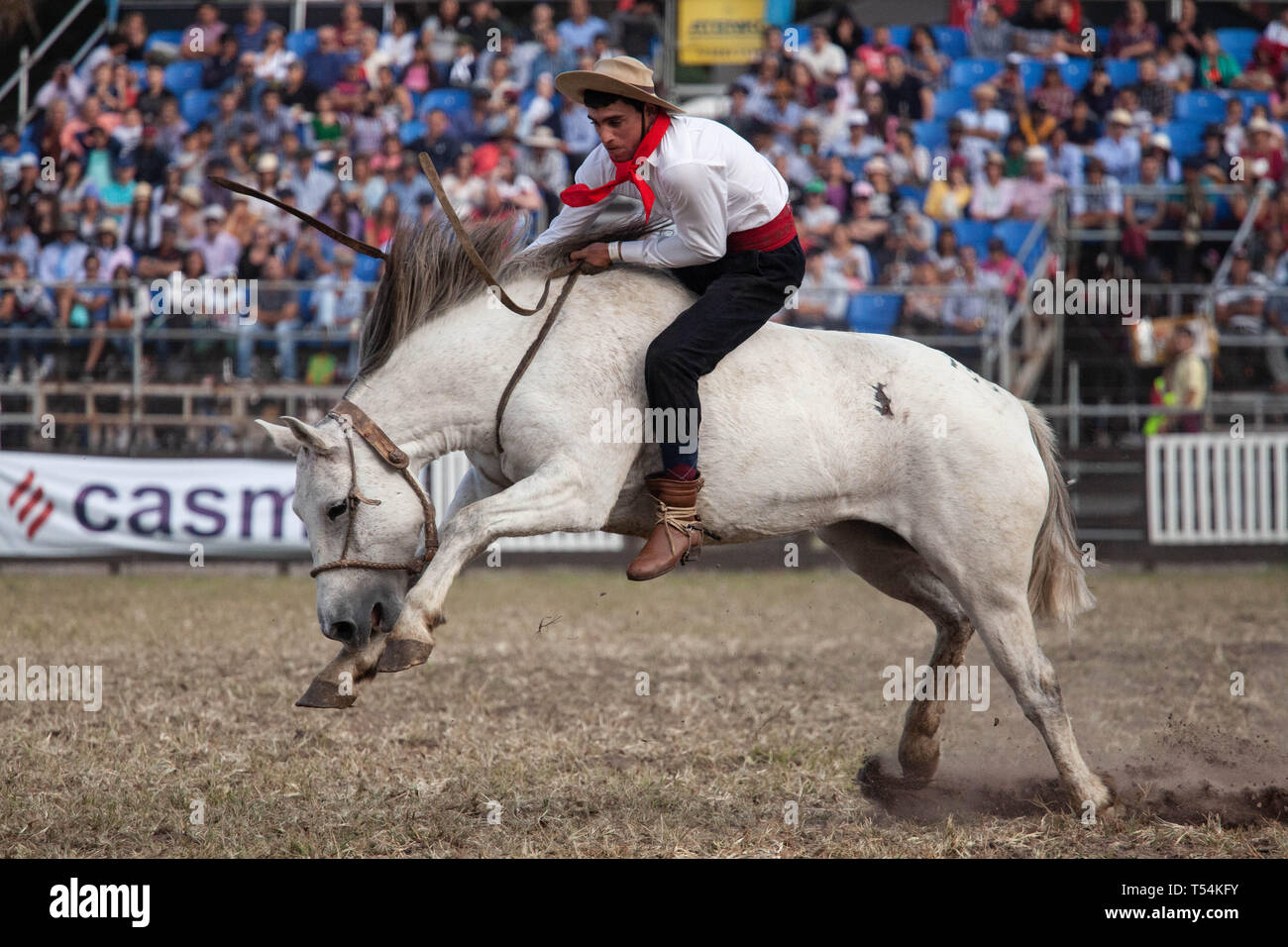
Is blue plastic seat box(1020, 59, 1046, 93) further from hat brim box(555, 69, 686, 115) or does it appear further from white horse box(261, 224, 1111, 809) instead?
hat brim box(555, 69, 686, 115)

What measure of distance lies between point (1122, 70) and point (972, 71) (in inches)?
74.7

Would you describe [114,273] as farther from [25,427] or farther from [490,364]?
[490,364]

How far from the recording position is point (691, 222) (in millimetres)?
4777

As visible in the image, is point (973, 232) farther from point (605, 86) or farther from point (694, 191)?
point (605, 86)

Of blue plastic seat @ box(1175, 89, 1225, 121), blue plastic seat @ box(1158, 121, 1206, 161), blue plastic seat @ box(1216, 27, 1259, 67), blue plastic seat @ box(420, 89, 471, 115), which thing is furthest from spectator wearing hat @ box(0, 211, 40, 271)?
blue plastic seat @ box(1216, 27, 1259, 67)

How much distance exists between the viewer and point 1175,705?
701 cm

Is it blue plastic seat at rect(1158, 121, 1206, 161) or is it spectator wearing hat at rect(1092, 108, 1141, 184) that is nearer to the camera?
spectator wearing hat at rect(1092, 108, 1141, 184)

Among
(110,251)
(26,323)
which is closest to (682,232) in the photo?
(26,323)

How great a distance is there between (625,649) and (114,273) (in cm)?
896

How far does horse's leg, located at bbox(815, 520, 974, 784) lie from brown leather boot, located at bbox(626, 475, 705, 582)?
90cm

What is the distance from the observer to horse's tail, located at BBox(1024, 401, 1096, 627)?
5.36 meters

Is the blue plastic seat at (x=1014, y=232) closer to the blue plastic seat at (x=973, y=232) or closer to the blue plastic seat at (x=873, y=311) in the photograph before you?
the blue plastic seat at (x=973, y=232)

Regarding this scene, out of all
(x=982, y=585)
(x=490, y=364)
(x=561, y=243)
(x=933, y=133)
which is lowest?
(x=982, y=585)

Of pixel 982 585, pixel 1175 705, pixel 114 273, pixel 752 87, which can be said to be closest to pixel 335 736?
pixel 982 585
